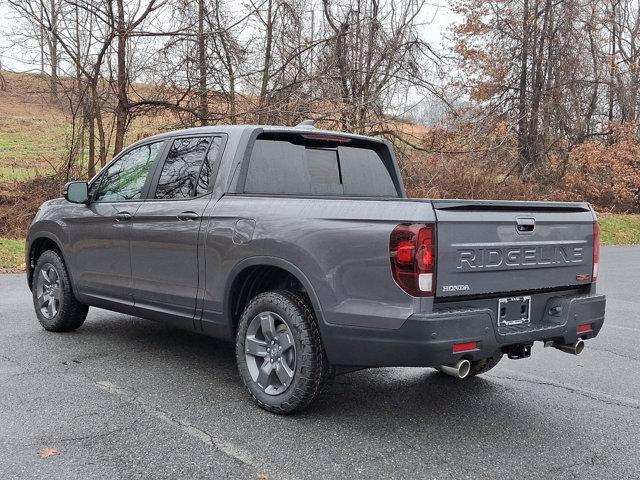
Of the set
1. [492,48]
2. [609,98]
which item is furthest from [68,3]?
[609,98]

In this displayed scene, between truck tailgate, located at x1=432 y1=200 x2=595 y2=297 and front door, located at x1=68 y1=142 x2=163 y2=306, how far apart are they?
279cm

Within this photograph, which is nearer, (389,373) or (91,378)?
(91,378)

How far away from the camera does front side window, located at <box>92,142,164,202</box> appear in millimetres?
5457

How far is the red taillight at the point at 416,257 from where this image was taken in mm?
3488

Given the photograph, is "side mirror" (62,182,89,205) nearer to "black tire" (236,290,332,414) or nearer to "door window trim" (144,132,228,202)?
"door window trim" (144,132,228,202)

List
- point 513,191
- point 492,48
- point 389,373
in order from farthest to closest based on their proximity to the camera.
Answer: point 492,48
point 513,191
point 389,373

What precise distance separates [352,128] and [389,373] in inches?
462

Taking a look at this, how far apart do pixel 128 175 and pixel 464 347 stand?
11.2ft

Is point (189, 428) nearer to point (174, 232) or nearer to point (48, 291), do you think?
point (174, 232)

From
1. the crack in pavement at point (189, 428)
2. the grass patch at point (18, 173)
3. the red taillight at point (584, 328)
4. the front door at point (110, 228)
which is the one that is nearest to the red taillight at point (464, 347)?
the red taillight at point (584, 328)

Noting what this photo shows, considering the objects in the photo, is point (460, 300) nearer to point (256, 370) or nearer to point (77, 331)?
point (256, 370)

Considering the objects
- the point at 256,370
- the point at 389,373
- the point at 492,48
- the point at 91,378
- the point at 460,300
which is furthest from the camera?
the point at 492,48

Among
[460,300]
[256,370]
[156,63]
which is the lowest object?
[256,370]

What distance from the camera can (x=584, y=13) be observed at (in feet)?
78.1
